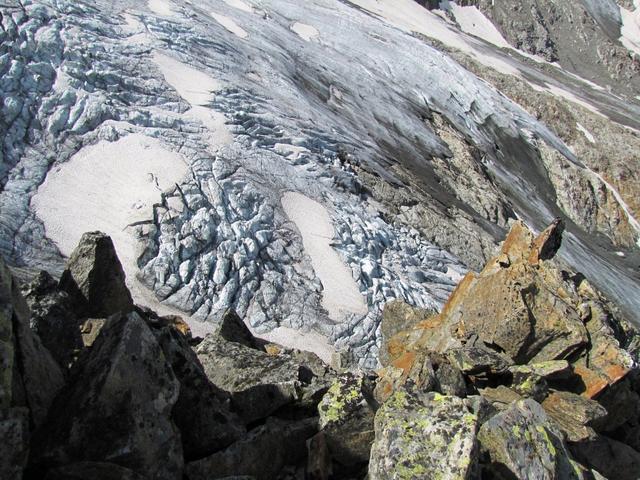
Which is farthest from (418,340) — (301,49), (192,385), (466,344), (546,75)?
(546,75)

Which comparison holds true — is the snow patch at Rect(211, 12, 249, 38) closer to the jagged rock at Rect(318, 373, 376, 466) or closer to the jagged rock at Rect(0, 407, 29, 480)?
the jagged rock at Rect(318, 373, 376, 466)

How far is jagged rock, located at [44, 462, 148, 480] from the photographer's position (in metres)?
5.95

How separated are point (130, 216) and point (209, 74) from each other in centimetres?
1468

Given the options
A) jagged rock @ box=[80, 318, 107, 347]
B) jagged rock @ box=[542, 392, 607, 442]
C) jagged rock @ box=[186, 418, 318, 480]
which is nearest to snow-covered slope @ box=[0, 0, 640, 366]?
jagged rock @ box=[80, 318, 107, 347]

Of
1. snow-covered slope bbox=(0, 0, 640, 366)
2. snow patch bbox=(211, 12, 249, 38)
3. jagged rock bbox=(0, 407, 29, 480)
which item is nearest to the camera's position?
jagged rock bbox=(0, 407, 29, 480)

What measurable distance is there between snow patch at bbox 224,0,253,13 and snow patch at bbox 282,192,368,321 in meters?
30.0

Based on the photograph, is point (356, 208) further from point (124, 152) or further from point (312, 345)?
point (124, 152)

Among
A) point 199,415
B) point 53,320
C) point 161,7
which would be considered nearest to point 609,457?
point 199,415

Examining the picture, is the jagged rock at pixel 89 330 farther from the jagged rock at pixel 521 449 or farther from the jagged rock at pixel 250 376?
the jagged rock at pixel 521 449

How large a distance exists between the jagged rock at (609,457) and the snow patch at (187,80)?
31.2 meters

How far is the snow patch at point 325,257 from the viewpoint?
30.4 meters

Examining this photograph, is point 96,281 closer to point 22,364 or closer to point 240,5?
point 22,364

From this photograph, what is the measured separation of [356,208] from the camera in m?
36.3

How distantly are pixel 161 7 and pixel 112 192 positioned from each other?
21326mm
